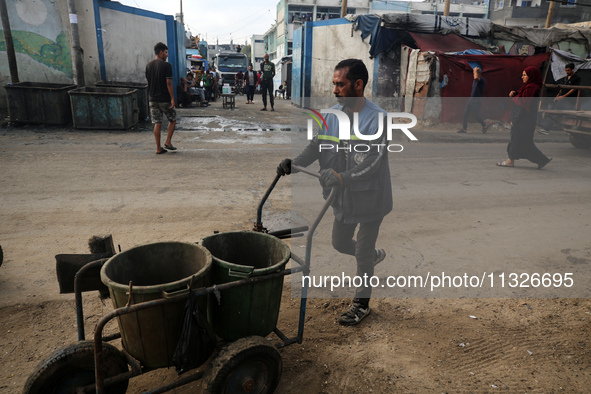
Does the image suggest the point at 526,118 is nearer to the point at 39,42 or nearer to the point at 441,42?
the point at 441,42

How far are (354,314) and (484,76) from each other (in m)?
13.7

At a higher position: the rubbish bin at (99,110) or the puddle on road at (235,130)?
the rubbish bin at (99,110)

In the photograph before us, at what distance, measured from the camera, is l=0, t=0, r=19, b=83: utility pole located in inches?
445

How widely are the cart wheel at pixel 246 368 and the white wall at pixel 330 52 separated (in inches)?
585

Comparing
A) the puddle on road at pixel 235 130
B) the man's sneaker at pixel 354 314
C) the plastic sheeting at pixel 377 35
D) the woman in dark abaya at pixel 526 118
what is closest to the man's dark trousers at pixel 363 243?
the man's sneaker at pixel 354 314

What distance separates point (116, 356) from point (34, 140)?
28.6ft

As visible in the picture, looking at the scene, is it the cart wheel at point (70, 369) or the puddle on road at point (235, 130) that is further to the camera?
the puddle on road at point (235, 130)

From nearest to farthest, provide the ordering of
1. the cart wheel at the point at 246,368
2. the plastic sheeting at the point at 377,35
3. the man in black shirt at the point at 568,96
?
the cart wheel at the point at 246,368, the man in black shirt at the point at 568,96, the plastic sheeting at the point at 377,35

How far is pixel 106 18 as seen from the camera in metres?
13.2

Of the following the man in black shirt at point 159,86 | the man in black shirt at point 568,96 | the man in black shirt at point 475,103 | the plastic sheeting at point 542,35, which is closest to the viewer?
the man in black shirt at point 159,86

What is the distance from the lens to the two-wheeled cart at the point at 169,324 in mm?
1943

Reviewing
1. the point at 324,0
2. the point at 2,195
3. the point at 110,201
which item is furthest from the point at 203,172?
the point at 324,0

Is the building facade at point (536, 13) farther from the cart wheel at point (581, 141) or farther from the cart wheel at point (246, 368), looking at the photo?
the cart wheel at point (246, 368)

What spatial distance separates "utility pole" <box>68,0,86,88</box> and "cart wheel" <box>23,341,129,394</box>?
12398 millimetres
